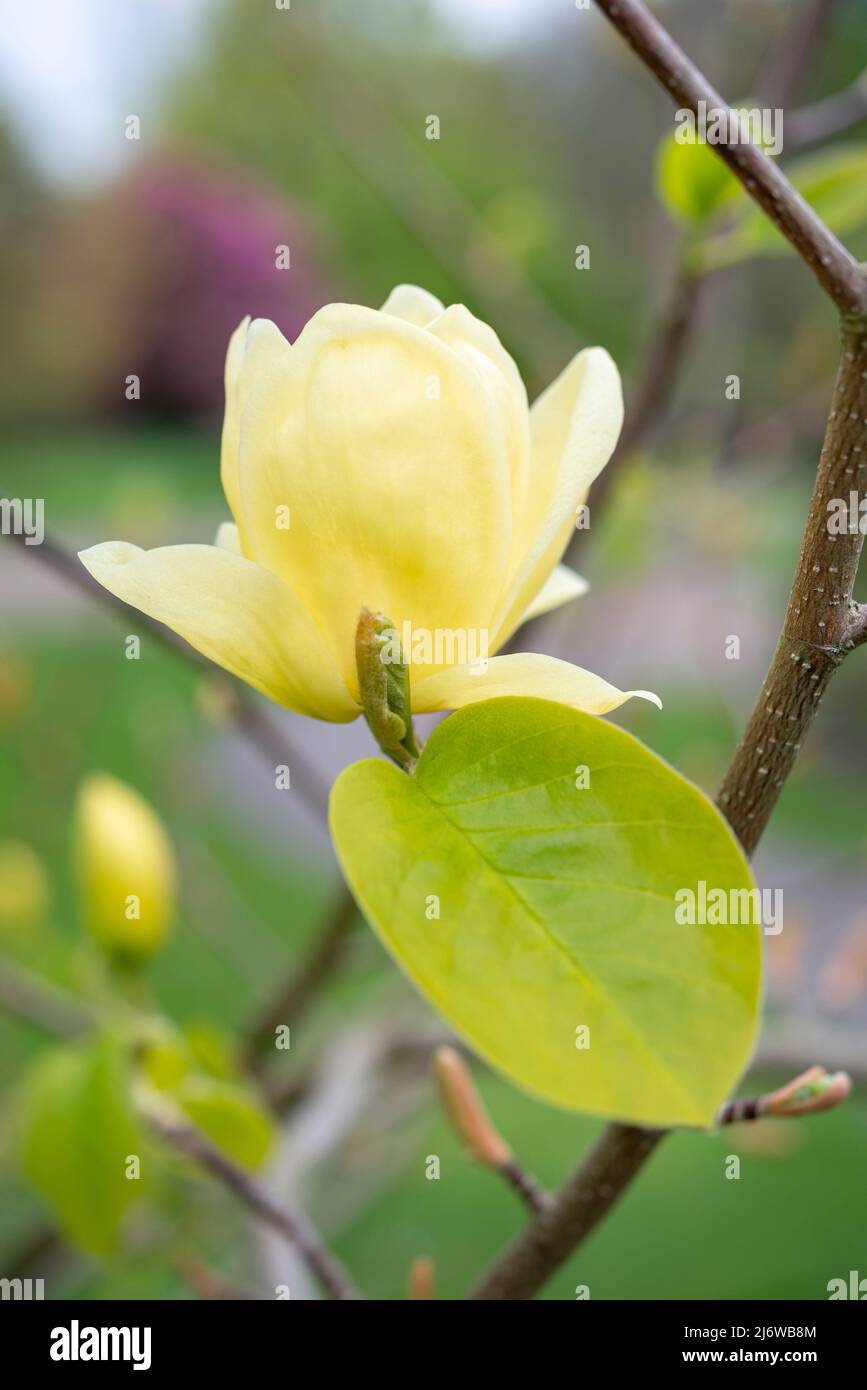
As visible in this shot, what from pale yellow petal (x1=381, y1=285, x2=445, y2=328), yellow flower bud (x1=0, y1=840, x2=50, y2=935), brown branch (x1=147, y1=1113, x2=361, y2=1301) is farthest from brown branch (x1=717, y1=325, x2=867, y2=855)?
yellow flower bud (x1=0, y1=840, x2=50, y2=935)

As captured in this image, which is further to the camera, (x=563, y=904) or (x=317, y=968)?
(x=317, y=968)

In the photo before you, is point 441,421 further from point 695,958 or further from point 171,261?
point 171,261

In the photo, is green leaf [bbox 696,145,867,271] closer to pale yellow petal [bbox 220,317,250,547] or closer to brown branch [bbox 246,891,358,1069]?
pale yellow petal [bbox 220,317,250,547]

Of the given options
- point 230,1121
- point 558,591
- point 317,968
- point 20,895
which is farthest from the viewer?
point 20,895

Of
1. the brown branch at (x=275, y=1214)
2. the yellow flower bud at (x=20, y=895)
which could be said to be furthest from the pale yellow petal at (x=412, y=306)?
the yellow flower bud at (x=20, y=895)

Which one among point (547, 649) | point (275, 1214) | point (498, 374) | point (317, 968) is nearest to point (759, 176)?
point (498, 374)

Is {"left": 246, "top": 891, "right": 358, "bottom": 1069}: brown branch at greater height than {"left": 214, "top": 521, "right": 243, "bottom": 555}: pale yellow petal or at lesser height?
lesser

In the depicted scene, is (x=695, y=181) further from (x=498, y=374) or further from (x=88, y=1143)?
(x=88, y=1143)
